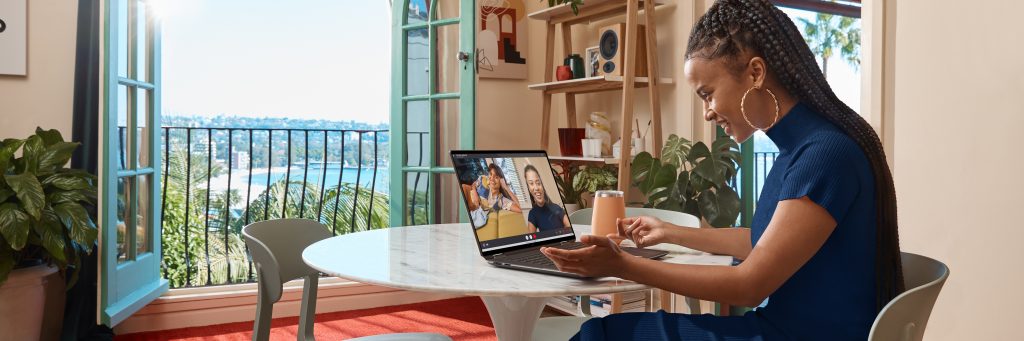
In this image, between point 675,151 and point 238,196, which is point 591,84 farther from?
point 238,196

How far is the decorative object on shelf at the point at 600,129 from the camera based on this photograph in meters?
3.76

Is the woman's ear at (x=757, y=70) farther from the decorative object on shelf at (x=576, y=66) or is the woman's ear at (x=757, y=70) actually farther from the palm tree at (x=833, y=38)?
the palm tree at (x=833, y=38)

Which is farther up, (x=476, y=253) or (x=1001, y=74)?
(x=1001, y=74)

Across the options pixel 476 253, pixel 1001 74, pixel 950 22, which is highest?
pixel 950 22

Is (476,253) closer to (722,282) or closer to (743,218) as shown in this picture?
(722,282)

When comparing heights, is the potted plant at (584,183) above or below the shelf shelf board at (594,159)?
below

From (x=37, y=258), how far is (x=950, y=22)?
3479 millimetres

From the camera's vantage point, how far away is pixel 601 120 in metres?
3.77

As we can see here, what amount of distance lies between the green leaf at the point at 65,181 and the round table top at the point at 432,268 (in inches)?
60.8

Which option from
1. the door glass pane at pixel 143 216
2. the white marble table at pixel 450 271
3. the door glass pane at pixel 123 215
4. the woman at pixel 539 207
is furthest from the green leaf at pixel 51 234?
the woman at pixel 539 207

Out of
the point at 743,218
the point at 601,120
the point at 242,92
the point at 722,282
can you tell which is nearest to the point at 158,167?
the point at 601,120

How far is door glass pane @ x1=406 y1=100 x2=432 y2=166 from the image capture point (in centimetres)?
385

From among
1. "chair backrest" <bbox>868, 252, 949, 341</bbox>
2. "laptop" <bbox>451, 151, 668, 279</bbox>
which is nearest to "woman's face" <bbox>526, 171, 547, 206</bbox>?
"laptop" <bbox>451, 151, 668, 279</bbox>

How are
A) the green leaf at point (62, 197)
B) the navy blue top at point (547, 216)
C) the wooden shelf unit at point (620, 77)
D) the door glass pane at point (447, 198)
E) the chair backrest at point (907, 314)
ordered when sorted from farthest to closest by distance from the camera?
the door glass pane at point (447, 198) < the wooden shelf unit at point (620, 77) < the green leaf at point (62, 197) < the navy blue top at point (547, 216) < the chair backrest at point (907, 314)
